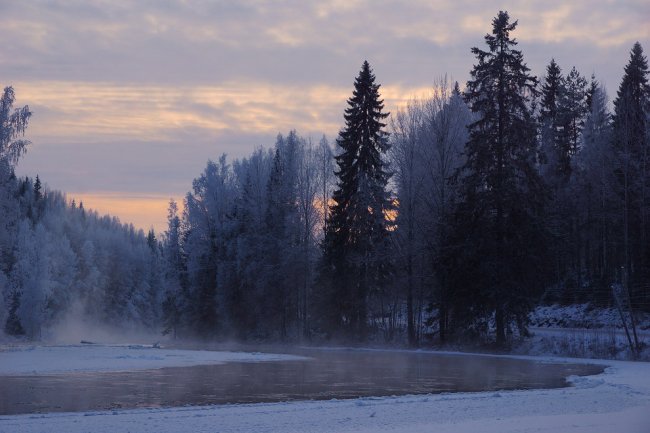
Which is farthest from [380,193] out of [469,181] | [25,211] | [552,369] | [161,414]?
[25,211]

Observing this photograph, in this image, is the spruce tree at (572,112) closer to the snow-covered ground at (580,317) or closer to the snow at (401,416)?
the snow-covered ground at (580,317)

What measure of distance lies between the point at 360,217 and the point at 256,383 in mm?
30903

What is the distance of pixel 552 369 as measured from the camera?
27078 millimetres

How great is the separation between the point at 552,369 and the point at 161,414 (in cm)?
1729

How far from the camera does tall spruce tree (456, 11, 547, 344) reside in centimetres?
4072

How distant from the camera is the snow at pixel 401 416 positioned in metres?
12.8

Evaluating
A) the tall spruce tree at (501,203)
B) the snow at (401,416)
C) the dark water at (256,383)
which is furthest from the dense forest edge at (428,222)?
the snow at (401,416)

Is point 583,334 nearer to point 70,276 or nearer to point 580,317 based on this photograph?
point 580,317

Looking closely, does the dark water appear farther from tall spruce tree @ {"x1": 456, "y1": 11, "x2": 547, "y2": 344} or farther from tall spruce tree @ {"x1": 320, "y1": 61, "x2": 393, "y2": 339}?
tall spruce tree @ {"x1": 320, "y1": 61, "x2": 393, "y2": 339}

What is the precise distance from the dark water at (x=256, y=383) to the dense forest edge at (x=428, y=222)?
7759 mm

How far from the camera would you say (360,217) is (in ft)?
172

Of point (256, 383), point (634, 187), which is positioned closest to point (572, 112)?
point (634, 187)

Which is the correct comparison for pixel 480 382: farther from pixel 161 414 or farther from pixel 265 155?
pixel 265 155

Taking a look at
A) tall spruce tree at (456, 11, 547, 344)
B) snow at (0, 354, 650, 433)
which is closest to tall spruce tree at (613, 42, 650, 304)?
tall spruce tree at (456, 11, 547, 344)
